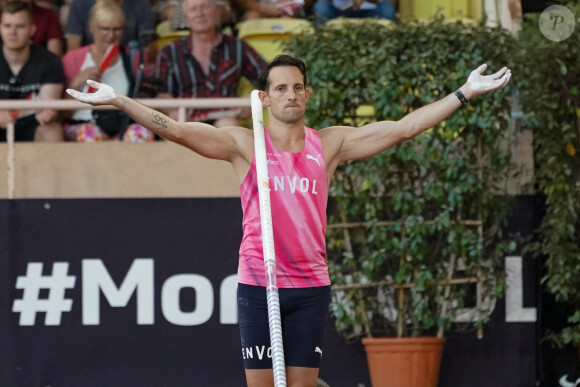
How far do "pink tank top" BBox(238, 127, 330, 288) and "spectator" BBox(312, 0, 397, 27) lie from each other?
4495mm

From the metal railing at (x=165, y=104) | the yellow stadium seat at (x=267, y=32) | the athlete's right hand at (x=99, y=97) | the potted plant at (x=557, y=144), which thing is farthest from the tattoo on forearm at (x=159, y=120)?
the yellow stadium seat at (x=267, y=32)

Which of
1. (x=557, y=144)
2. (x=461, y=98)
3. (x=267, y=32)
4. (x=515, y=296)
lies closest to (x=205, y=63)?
(x=267, y=32)

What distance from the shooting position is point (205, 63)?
383 inches

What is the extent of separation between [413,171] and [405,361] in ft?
4.90

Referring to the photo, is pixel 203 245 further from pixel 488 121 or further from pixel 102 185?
pixel 488 121

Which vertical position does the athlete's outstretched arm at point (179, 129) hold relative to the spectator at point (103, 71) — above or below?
below

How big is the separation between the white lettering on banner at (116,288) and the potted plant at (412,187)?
1505 millimetres

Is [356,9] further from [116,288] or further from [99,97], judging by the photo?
[99,97]

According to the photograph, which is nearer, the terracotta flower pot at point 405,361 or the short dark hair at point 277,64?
the short dark hair at point 277,64

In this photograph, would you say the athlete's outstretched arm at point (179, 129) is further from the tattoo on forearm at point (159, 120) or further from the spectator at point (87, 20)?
the spectator at point (87, 20)

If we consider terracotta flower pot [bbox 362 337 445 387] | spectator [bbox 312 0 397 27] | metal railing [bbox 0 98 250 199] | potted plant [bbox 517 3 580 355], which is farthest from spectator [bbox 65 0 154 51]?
terracotta flower pot [bbox 362 337 445 387]

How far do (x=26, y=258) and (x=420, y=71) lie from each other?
3487mm

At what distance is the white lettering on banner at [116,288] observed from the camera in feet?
30.1

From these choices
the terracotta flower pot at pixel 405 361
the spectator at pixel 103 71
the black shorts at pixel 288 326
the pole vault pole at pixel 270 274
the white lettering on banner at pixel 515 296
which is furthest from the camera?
the spectator at pixel 103 71
